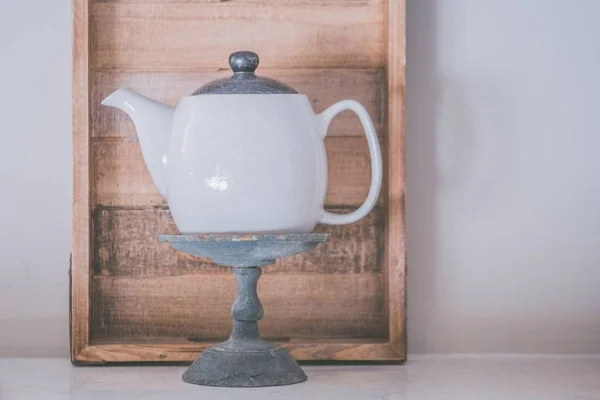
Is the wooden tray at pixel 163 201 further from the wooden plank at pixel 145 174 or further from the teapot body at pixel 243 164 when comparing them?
the teapot body at pixel 243 164

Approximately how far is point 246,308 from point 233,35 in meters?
0.34

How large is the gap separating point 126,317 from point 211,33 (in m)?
Result: 0.33

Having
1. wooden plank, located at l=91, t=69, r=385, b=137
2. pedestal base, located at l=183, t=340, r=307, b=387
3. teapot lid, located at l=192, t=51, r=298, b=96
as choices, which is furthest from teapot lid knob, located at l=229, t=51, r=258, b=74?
pedestal base, located at l=183, t=340, r=307, b=387

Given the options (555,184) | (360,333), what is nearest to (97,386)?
(360,333)

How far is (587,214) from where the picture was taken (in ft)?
3.95

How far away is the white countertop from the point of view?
922 mm

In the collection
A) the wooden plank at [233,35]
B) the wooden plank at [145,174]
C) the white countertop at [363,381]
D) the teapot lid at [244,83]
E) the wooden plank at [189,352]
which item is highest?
the wooden plank at [233,35]

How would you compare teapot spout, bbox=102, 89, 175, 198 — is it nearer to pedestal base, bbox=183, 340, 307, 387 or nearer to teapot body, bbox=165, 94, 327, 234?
teapot body, bbox=165, 94, 327, 234

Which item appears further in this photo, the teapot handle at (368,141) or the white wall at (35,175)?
the white wall at (35,175)

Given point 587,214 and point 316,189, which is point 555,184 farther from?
point 316,189

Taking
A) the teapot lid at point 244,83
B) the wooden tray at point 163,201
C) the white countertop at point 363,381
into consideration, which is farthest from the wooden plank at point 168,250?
the teapot lid at point 244,83

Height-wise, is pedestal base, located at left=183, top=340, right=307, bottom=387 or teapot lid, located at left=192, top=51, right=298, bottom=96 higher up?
teapot lid, located at left=192, top=51, right=298, bottom=96

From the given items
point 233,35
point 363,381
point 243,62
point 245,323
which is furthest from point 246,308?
point 233,35

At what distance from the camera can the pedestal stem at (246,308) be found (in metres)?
1.00
